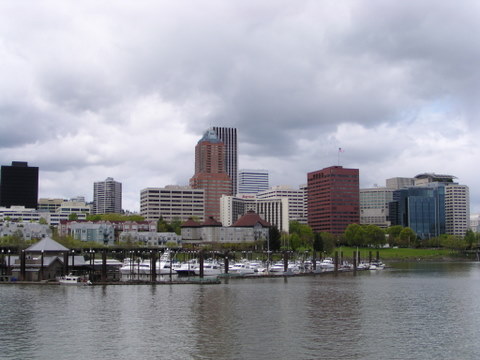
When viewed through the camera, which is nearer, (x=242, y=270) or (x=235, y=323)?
(x=235, y=323)

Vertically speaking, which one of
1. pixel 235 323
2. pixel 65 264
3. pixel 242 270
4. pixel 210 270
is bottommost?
pixel 235 323

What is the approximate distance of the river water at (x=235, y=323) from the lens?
5672cm

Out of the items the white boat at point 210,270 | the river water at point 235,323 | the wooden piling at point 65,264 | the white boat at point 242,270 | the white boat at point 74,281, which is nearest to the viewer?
the river water at point 235,323

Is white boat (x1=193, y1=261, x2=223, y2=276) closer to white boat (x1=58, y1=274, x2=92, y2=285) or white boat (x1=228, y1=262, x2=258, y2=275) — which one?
white boat (x1=228, y1=262, x2=258, y2=275)

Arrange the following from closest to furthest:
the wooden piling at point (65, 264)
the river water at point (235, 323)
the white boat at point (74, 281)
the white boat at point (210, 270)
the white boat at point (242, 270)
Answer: the river water at point (235, 323) → the white boat at point (74, 281) → the wooden piling at point (65, 264) → the white boat at point (210, 270) → the white boat at point (242, 270)

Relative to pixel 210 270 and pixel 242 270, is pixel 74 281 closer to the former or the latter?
pixel 210 270

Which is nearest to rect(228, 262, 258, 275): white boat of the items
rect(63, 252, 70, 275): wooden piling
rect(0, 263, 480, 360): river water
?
rect(63, 252, 70, 275): wooden piling

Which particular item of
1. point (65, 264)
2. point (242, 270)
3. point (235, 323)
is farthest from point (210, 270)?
point (235, 323)

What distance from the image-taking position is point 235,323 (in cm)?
7144

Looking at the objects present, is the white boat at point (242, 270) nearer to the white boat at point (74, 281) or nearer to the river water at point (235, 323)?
the river water at point (235, 323)

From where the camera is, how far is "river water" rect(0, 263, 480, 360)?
56719 mm

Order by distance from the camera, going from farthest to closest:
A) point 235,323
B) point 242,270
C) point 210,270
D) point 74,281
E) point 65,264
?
point 242,270 → point 210,270 → point 65,264 → point 74,281 → point 235,323

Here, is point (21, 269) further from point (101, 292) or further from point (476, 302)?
point (476, 302)

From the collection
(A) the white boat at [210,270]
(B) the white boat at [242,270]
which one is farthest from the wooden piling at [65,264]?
(B) the white boat at [242,270]
